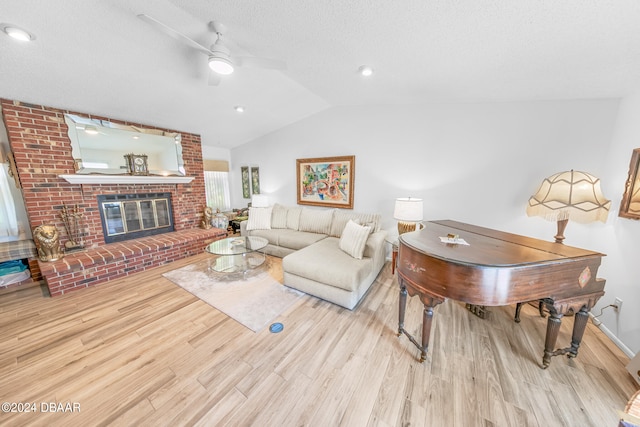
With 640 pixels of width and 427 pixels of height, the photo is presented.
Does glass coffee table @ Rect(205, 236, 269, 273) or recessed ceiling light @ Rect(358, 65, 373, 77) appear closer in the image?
recessed ceiling light @ Rect(358, 65, 373, 77)

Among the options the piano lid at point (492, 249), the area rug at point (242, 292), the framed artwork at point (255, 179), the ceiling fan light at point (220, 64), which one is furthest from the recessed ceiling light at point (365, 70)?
the framed artwork at point (255, 179)

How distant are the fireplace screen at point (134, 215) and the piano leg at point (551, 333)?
17.0ft

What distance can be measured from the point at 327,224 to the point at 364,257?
3.85ft

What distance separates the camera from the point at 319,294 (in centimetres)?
236

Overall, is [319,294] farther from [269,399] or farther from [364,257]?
[269,399]

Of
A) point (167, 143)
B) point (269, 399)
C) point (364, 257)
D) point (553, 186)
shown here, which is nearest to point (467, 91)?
point (553, 186)

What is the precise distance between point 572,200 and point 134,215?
565 cm

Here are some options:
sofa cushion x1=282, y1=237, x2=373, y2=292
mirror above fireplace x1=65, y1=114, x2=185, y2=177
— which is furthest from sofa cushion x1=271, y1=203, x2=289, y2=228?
mirror above fireplace x1=65, y1=114, x2=185, y2=177

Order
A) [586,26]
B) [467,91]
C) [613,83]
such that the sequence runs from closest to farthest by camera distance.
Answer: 1. [586,26]
2. [613,83]
3. [467,91]

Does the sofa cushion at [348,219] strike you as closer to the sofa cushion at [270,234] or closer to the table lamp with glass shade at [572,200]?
the sofa cushion at [270,234]

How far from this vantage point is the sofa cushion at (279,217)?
404 cm

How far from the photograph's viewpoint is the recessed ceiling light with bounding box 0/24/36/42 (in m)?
1.51

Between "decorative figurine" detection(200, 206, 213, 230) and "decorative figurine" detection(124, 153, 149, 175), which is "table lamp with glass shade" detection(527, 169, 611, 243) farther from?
"decorative figurine" detection(124, 153, 149, 175)

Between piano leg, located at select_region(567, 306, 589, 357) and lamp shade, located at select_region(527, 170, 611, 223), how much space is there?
75 cm
